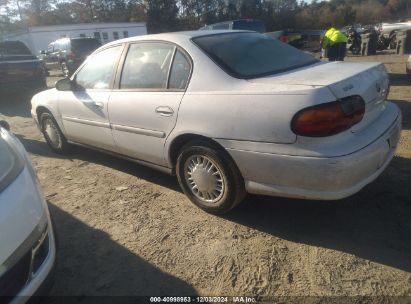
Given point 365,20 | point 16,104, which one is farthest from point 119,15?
point 16,104

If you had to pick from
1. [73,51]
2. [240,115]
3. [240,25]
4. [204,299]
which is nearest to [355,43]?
[240,25]

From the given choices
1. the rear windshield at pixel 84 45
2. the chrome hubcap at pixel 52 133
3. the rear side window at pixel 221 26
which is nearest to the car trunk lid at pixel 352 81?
the chrome hubcap at pixel 52 133

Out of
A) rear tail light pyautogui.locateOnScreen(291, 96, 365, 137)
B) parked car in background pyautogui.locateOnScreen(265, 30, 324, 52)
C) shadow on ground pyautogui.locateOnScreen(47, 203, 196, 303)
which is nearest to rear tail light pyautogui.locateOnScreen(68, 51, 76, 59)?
parked car in background pyautogui.locateOnScreen(265, 30, 324, 52)

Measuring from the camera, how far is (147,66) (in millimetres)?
3697

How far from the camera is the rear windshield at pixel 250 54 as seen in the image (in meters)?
3.15

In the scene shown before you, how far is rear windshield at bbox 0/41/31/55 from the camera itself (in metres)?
11.8

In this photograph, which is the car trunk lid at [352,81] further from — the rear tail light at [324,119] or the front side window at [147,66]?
the front side window at [147,66]

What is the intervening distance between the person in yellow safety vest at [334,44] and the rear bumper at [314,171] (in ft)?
24.4

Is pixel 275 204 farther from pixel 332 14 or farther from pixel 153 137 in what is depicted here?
pixel 332 14

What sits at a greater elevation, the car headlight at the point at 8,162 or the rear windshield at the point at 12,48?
the car headlight at the point at 8,162

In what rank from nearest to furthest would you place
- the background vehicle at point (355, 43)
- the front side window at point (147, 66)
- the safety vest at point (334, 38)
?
the front side window at point (147, 66)
the safety vest at point (334, 38)
the background vehicle at point (355, 43)

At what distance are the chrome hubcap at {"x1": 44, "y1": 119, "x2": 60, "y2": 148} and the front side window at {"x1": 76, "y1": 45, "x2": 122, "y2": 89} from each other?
3.55ft

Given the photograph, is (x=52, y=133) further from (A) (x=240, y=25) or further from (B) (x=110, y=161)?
(A) (x=240, y=25)

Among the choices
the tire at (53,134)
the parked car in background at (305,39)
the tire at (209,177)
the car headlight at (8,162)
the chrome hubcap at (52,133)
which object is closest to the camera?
the car headlight at (8,162)
